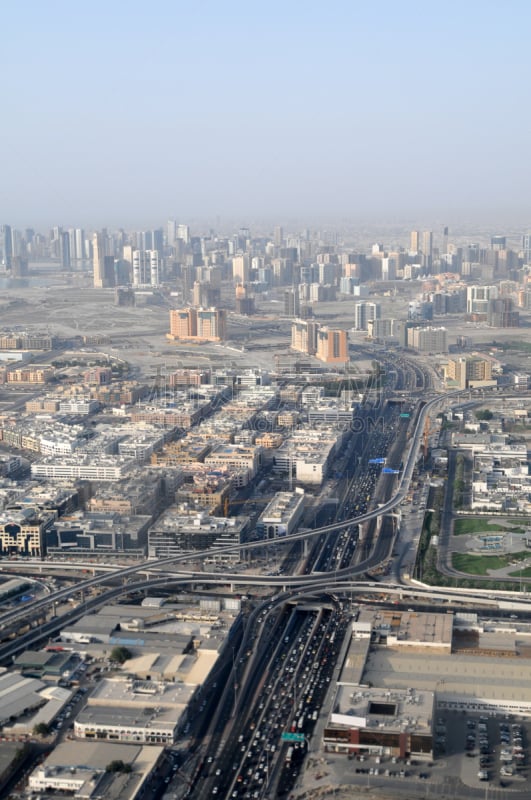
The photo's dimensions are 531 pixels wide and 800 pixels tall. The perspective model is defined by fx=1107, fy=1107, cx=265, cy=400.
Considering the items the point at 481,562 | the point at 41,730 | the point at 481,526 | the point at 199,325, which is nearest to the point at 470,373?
the point at 199,325

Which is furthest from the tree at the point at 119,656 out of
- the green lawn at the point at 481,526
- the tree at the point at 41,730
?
the green lawn at the point at 481,526

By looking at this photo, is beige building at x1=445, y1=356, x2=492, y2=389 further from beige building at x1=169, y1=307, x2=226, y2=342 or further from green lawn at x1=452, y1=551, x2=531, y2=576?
green lawn at x1=452, y1=551, x2=531, y2=576

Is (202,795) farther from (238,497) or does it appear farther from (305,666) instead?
(238,497)

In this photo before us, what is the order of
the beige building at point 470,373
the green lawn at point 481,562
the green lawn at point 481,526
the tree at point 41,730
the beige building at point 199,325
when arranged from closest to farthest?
the tree at point 41,730 → the green lawn at point 481,562 → the green lawn at point 481,526 → the beige building at point 470,373 → the beige building at point 199,325

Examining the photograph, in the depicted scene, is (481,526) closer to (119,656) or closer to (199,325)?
(119,656)

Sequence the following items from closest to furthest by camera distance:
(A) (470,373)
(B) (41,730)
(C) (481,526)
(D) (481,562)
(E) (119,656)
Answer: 1. (B) (41,730)
2. (E) (119,656)
3. (D) (481,562)
4. (C) (481,526)
5. (A) (470,373)

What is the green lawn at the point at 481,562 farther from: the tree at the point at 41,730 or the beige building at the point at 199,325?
the beige building at the point at 199,325

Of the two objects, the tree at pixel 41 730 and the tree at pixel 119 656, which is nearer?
the tree at pixel 41 730

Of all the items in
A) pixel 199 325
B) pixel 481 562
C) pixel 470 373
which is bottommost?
pixel 481 562
